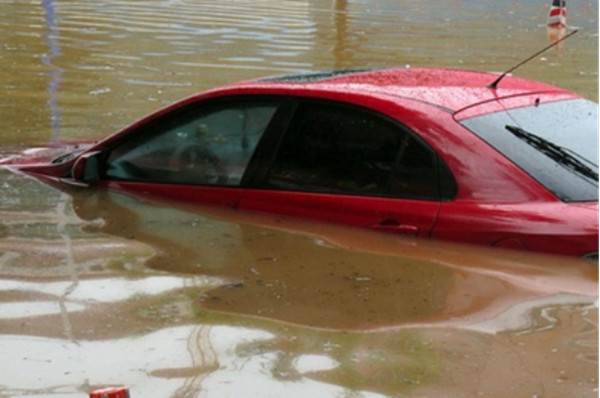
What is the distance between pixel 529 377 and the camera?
4652 mm

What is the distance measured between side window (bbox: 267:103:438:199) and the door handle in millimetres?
150

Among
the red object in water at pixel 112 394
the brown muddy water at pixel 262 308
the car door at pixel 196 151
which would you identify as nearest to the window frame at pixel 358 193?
the car door at pixel 196 151

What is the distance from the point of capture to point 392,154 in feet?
20.6

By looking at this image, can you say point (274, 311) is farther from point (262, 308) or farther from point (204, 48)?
point (204, 48)

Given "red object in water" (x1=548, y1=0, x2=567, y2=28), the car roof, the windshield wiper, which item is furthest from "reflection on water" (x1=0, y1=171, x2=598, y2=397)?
"red object in water" (x1=548, y1=0, x2=567, y2=28)

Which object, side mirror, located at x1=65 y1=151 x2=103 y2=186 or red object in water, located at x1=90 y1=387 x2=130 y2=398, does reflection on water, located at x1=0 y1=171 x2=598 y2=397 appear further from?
red object in water, located at x1=90 y1=387 x2=130 y2=398

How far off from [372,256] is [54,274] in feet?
5.38

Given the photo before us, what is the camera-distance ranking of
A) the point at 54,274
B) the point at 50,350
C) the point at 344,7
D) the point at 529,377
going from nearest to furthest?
1. the point at 529,377
2. the point at 50,350
3. the point at 54,274
4. the point at 344,7

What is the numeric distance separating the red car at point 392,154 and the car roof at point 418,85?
0.04 ft

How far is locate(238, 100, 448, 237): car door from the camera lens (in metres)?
6.20

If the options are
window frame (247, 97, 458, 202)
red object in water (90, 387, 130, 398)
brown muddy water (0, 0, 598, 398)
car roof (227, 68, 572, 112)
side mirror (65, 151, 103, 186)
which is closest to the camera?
red object in water (90, 387, 130, 398)

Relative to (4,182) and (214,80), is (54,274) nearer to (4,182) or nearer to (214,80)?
(4,182)

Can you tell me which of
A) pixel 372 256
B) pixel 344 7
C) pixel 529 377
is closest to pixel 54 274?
pixel 372 256

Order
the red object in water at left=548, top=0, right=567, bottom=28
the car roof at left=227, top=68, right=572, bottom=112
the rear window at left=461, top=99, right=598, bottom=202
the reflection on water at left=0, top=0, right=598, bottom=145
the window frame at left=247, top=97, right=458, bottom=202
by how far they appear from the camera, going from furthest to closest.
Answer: the red object in water at left=548, top=0, right=567, bottom=28 → the reflection on water at left=0, top=0, right=598, bottom=145 → the car roof at left=227, top=68, right=572, bottom=112 → the window frame at left=247, top=97, right=458, bottom=202 → the rear window at left=461, top=99, right=598, bottom=202
